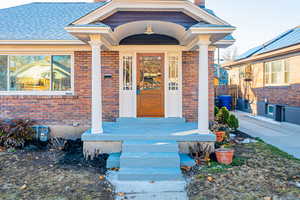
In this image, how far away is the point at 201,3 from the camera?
28.9 feet

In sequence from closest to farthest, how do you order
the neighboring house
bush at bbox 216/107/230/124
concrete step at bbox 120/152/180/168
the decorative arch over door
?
concrete step at bbox 120/152/180/168, the decorative arch over door, bush at bbox 216/107/230/124, the neighboring house

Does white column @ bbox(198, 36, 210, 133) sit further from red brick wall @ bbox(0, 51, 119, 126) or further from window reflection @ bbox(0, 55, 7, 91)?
window reflection @ bbox(0, 55, 7, 91)

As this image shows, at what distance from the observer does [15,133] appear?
21.6 feet

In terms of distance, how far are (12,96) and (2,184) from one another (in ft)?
12.9

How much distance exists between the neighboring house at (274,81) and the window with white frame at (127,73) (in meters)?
7.31

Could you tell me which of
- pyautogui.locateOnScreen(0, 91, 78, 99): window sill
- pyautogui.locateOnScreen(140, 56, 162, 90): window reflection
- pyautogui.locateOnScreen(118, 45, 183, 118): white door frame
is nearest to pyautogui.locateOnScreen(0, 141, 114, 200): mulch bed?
pyautogui.locateOnScreen(0, 91, 78, 99): window sill

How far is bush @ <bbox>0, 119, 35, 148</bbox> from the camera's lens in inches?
253

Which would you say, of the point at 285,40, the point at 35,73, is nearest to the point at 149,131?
the point at 35,73

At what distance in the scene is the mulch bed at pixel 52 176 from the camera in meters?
3.92

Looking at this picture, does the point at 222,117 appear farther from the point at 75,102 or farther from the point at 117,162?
the point at 75,102

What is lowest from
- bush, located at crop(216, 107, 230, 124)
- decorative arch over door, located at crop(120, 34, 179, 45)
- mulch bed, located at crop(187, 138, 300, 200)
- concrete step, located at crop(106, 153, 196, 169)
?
mulch bed, located at crop(187, 138, 300, 200)

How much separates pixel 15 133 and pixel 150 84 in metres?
4.27

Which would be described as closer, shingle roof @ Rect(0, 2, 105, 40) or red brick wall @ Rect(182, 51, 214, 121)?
shingle roof @ Rect(0, 2, 105, 40)

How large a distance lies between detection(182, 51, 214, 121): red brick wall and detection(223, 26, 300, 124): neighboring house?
16.5ft
